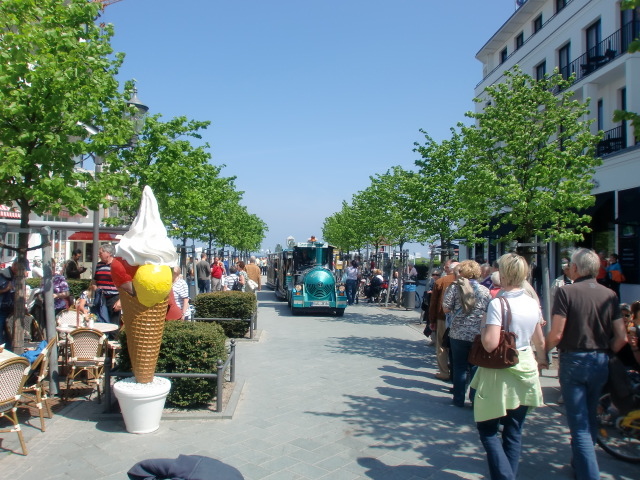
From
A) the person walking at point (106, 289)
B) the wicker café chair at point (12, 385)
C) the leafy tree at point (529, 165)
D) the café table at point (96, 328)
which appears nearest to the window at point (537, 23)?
the leafy tree at point (529, 165)

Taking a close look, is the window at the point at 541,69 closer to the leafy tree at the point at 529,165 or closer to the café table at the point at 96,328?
the leafy tree at the point at 529,165

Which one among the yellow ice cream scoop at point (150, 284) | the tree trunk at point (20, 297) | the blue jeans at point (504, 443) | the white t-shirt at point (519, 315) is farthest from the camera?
the tree trunk at point (20, 297)

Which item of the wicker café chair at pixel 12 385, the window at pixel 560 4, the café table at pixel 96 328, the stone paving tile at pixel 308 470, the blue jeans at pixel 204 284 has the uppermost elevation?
the window at pixel 560 4

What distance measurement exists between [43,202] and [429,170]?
1237 centimetres

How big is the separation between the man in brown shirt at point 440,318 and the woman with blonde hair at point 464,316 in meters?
1.05

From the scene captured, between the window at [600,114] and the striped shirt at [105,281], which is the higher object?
the window at [600,114]

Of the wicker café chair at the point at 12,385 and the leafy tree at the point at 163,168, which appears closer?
the wicker café chair at the point at 12,385

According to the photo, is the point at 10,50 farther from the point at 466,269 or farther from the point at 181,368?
the point at 466,269

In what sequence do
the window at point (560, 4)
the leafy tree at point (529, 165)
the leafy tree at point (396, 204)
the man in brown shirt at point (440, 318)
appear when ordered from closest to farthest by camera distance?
the man in brown shirt at point (440, 318), the leafy tree at point (529, 165), the leafy tree at point (396, 204), the window at point (560, 4)

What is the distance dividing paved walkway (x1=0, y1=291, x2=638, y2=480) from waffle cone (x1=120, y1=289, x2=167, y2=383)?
2.30ft

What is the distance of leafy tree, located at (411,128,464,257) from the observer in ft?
52.4

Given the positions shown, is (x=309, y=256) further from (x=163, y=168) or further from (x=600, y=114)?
(x=600, y=114)

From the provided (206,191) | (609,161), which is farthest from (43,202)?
(609,161)

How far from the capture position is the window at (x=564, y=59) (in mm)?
21964
